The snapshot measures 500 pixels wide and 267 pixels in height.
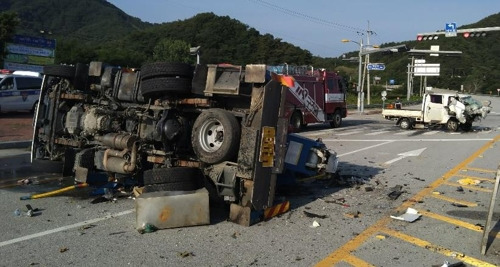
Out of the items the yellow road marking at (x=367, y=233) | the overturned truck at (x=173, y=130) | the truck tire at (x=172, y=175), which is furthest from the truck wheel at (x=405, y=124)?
the truck tire at (x=172, y=175)

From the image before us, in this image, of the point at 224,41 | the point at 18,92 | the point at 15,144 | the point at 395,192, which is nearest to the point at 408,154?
the point at 395,192

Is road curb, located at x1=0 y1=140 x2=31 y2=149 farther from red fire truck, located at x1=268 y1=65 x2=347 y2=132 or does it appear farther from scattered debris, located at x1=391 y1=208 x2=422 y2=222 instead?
scattered debris, located at x1=391 y1=208 x2=422 y2=222

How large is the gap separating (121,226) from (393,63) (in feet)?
371

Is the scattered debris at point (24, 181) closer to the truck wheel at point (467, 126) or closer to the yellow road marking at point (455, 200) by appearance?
the yellow road marking at point (455, 200)

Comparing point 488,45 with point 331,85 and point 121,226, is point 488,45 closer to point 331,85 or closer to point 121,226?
point 331,85

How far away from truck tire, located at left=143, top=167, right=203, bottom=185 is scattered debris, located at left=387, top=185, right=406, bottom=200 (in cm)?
335

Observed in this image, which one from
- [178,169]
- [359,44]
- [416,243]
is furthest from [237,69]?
[359,44]

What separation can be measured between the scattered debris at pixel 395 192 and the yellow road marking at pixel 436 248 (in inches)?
75.5

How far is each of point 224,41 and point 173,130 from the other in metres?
90.2

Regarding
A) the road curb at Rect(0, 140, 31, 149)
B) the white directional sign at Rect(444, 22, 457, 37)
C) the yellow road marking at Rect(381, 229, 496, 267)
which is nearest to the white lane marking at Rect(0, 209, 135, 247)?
the yellow road marking at Rect(381, 229, 496, 267)

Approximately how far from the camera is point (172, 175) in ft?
20.5

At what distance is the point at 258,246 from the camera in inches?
206

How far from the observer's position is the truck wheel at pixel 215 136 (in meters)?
6.18

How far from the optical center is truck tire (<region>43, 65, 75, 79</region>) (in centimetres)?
839
